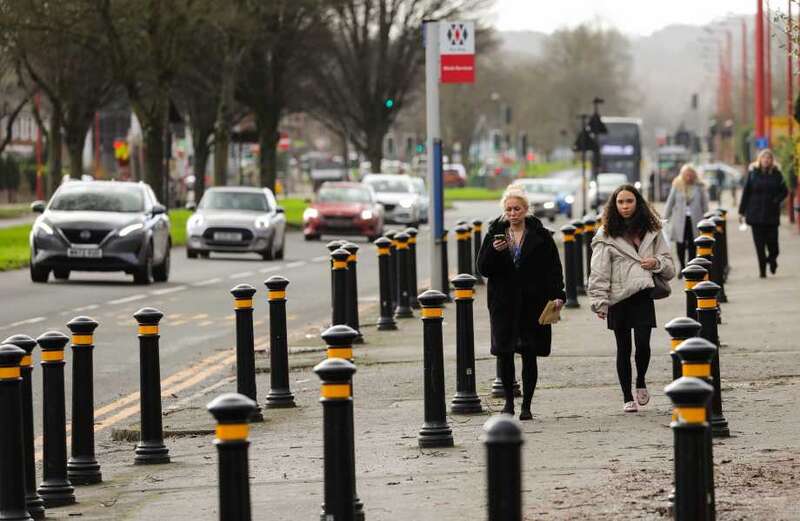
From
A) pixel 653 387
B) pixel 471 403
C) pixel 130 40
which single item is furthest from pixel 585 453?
pixel 130 40

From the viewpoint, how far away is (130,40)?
50.1 metres

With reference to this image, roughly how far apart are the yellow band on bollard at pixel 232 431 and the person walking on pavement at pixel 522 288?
5639 mm

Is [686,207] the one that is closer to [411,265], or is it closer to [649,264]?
[411,265]

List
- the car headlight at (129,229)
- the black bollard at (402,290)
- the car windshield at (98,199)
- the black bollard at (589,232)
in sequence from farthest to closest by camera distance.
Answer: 1. the car windshield at (98,199)
2. the car headlight at (129,229)
3. the black bollard at (589,232)
4. the black bollard at (402,290)

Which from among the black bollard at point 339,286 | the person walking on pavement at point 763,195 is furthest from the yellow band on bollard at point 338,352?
the person walking on pavement at point 763,195

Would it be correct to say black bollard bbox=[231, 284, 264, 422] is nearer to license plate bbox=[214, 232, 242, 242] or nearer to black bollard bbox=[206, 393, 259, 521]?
black bollard bbox=[206, 393, 259, 521]

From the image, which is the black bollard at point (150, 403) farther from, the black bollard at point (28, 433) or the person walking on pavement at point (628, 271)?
the person walking on pavement at point (628, 271)

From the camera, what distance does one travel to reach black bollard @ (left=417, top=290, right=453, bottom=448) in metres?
10.9

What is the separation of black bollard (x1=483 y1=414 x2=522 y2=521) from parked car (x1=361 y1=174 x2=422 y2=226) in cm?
5111

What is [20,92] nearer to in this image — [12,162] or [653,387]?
[12,162]

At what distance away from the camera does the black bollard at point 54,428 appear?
9781mm

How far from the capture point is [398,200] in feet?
189

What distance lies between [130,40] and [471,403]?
3876cm

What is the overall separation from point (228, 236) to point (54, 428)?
90.3 ft
